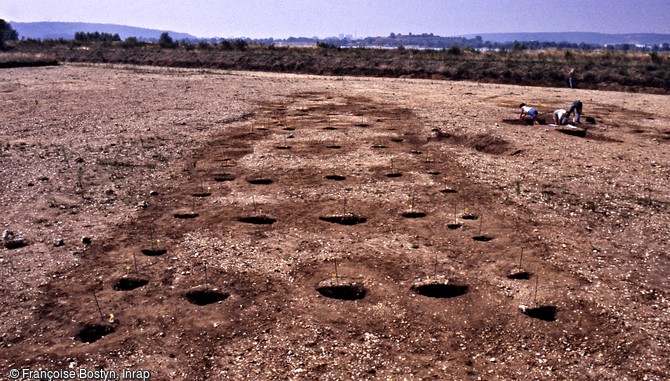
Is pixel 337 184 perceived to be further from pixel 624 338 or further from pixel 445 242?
pixel 624 338

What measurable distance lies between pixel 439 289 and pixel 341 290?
1.51 m

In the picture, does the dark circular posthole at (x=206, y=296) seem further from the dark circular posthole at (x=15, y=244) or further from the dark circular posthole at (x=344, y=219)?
the dark circular posthole at (x=15, y=244)

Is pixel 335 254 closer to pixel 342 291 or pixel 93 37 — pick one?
pixel 342 291

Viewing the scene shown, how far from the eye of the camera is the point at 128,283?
297 inches

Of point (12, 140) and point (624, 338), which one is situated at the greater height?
point (12, 140)

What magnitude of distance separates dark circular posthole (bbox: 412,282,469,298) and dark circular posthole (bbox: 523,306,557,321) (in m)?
0.95

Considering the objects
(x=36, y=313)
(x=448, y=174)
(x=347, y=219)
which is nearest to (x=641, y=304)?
(x=347, y=219)

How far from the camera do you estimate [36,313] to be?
6.67m

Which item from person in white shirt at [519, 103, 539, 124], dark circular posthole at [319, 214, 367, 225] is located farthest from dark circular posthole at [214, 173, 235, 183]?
person in white shirt at [519, 103, 539, 124]

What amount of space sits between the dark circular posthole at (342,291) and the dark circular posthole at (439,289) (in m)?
0.84

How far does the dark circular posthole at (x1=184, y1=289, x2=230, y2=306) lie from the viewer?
7176mm

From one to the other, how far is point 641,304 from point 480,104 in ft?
63.3

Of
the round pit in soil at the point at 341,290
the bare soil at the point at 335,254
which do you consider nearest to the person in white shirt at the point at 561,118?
the bare soil at the point at 335,254

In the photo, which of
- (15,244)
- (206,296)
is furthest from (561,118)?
(15,244)
